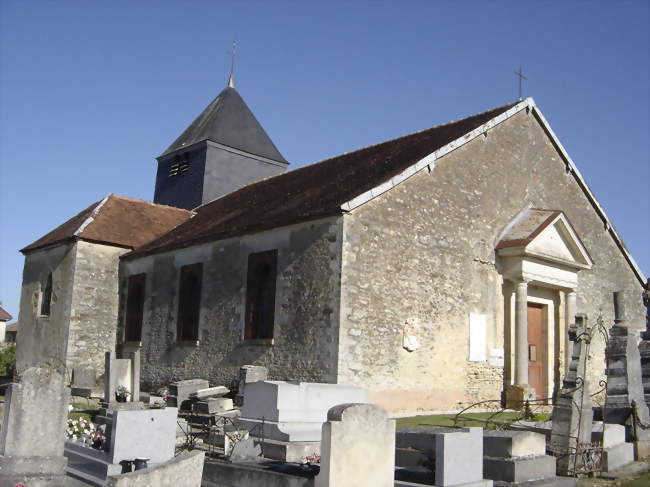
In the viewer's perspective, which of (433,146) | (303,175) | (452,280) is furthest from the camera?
(303,175)

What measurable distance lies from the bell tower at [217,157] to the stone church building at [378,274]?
422cm

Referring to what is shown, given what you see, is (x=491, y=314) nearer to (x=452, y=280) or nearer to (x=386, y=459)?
(x=452, y=280)

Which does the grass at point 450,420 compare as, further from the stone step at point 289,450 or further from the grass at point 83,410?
the grass at point 83,410

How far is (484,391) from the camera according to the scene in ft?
56.0

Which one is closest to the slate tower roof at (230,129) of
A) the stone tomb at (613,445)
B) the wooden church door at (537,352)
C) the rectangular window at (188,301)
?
the rectangular window at (188,301)

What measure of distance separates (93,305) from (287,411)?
12863 mm

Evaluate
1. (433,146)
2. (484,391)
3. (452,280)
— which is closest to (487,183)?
(433,146)

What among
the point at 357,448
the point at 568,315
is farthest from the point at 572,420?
the point at 568,315

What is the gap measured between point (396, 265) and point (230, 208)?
27.1ft

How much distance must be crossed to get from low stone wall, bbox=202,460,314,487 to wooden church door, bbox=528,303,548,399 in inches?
465

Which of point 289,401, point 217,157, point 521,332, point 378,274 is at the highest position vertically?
point 217,157

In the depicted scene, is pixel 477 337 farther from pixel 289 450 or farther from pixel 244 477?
pixel 244 477

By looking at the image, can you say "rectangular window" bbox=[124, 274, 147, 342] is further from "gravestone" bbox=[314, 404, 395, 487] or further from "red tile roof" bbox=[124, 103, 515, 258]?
"gravestone" bbox=[314, 404, 395, 487]

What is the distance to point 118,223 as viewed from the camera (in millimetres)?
23906
